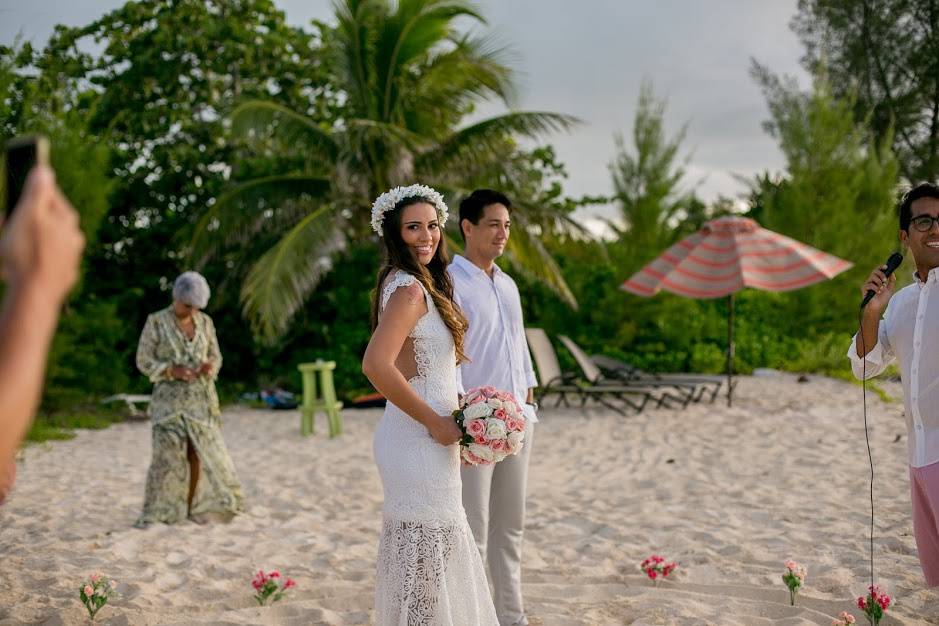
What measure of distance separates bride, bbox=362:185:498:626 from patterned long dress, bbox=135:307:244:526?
148 inches

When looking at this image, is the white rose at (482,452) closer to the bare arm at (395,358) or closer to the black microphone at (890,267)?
the bare arm at (395,358)

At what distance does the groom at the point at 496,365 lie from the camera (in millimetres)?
3877

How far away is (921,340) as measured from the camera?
3.13 m

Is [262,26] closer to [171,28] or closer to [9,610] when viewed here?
[171,28]

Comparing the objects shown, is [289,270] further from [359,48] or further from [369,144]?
[359,48]

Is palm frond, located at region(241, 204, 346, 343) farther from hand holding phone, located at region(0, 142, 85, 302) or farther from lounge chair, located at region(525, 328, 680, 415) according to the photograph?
hand holding phone, located at region(0, 142, 85, 302)

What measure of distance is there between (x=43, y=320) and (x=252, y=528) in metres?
5.40

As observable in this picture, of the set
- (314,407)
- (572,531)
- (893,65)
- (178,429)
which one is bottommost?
(572,531)

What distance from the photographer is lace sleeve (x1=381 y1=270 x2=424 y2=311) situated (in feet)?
9.75

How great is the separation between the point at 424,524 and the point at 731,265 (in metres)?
9.84

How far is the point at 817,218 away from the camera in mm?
18156

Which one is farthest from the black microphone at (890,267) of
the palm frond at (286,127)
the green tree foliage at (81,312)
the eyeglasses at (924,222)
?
the green tree foliage at (81,312)

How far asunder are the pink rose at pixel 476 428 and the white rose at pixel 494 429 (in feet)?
0.05

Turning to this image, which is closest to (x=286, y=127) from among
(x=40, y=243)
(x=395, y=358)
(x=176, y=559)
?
(x=176, y=559)
